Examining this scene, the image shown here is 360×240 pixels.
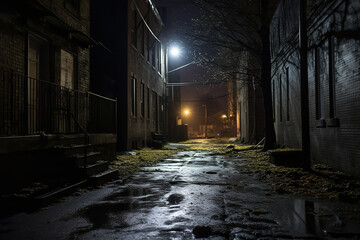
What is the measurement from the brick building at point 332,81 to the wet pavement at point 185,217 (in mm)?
2908

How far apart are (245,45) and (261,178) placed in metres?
9.48

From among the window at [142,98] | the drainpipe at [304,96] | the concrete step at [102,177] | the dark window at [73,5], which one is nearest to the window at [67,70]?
the dark window at [73,5]

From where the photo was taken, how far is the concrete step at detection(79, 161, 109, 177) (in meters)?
7.30

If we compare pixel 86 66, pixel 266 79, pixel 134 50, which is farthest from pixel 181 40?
pixel 86 66

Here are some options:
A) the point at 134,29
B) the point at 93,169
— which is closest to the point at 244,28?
the point at 134,29

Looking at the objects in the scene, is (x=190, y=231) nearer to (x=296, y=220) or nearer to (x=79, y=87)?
(x=296, y=220)

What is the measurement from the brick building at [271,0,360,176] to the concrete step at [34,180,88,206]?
20.5ft

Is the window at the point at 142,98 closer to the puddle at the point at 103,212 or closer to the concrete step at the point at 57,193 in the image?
the concrete step at the point at 57,193

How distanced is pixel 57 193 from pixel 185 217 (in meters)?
2.61

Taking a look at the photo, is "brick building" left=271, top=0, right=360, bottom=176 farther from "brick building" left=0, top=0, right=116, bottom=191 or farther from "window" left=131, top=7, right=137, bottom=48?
"window" left=131, top=7, right=137, bottom=48

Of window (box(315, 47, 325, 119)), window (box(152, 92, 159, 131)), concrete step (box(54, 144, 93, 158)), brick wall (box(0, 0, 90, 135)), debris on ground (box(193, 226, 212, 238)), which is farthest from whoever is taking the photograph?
window (box(152, 92, 159, 131))

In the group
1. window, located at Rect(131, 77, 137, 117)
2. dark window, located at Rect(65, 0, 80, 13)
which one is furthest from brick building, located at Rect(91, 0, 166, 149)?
dark window, located at Rect(65, 0, 80, 13)

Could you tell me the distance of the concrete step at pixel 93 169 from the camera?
287 inches

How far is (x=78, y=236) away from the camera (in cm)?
379
